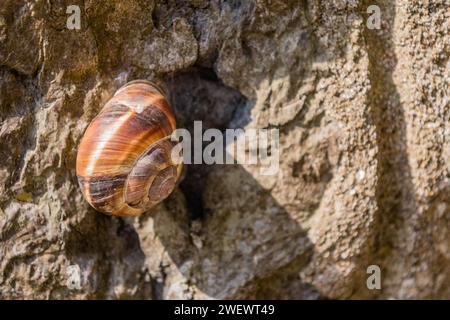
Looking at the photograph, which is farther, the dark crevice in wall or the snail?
the dark crevice in wall

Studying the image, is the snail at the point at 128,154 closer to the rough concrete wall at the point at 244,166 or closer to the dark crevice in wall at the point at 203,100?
the rough concrete wall at the point at 244,166

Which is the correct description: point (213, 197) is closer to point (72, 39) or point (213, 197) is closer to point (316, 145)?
point (316, 145)

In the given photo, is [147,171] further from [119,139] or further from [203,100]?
[203,100]

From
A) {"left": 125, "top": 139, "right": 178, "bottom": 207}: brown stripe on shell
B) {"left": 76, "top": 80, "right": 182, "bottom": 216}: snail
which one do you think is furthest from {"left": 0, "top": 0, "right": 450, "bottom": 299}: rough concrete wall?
{"left": 125, "top": 139, "right": 178, "bottom": 207}: brown stripe on shell

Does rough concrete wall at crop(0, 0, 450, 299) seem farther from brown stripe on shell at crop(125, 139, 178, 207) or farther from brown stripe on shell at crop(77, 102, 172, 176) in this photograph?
brown stripe on shell at crop(125, 139, 178, 207)

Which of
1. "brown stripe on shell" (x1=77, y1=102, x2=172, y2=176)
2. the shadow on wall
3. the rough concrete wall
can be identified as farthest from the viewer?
the shadow on wall

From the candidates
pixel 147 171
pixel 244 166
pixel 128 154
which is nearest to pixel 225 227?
pixel 244 166
